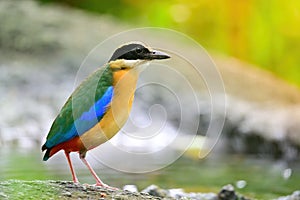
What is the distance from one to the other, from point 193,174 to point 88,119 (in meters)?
3.08

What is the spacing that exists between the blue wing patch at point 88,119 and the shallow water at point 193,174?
197 centimetres

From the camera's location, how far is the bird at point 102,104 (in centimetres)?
411

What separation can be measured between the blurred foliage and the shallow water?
347cm

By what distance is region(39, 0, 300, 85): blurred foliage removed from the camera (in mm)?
11328

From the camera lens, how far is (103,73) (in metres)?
4.24

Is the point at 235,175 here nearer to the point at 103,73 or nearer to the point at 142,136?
the point at 142,136

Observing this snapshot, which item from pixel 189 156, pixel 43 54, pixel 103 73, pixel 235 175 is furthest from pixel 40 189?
pixel 43 54

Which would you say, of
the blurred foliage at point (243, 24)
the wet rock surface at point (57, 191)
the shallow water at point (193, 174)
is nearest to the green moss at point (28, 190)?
the wet rock surface at point (57, 191)

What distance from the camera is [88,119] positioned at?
416 centimetres

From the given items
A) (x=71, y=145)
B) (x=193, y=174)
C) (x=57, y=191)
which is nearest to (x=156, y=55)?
(x=71, y=145)

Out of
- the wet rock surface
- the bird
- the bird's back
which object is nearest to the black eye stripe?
the bird

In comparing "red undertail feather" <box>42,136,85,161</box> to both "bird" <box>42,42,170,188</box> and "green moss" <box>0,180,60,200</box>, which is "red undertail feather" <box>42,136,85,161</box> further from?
"green moss" <box>0,180,60,200</box>

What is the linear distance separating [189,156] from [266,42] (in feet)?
11.7

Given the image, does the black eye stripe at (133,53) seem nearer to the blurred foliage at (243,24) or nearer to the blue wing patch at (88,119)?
the blue wing patch at (88,119)
